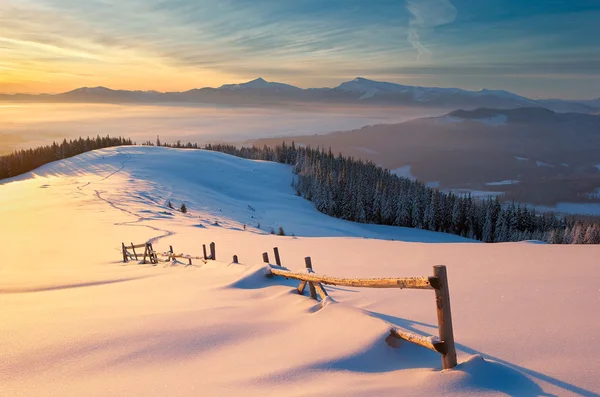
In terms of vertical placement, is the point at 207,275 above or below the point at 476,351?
below

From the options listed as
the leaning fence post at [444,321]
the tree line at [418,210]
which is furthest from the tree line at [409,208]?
the leaning fence post at [444,321]

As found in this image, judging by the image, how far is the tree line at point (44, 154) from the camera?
79.9 m

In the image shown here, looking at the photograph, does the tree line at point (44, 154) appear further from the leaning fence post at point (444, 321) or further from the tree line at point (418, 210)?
the leaning fence post at point (444, 321)

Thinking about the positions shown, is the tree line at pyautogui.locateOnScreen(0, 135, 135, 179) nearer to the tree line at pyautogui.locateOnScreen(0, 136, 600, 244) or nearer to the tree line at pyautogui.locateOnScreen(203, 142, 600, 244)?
the tree line at pyautogui.locateOnScreen(0, 136, 600, 244)

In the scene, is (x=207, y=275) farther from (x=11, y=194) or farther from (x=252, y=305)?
(x=11, y=194)

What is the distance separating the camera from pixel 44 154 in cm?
9462

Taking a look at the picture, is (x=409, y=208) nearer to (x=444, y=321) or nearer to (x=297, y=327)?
(x=297, y=327)

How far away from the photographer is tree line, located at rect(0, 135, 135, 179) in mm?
79938

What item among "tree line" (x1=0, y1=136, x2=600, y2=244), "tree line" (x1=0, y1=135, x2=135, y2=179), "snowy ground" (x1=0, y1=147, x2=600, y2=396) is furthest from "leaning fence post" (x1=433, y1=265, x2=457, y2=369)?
"tree line" (x1=0, y1=135, x2=135, y2=179)

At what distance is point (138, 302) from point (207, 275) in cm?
312

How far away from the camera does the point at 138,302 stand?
7.73m

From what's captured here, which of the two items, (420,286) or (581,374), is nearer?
(581,374)

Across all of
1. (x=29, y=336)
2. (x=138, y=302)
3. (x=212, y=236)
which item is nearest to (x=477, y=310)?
(x=138, y=302)

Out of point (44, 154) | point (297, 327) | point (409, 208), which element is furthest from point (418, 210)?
point (44, 154)
